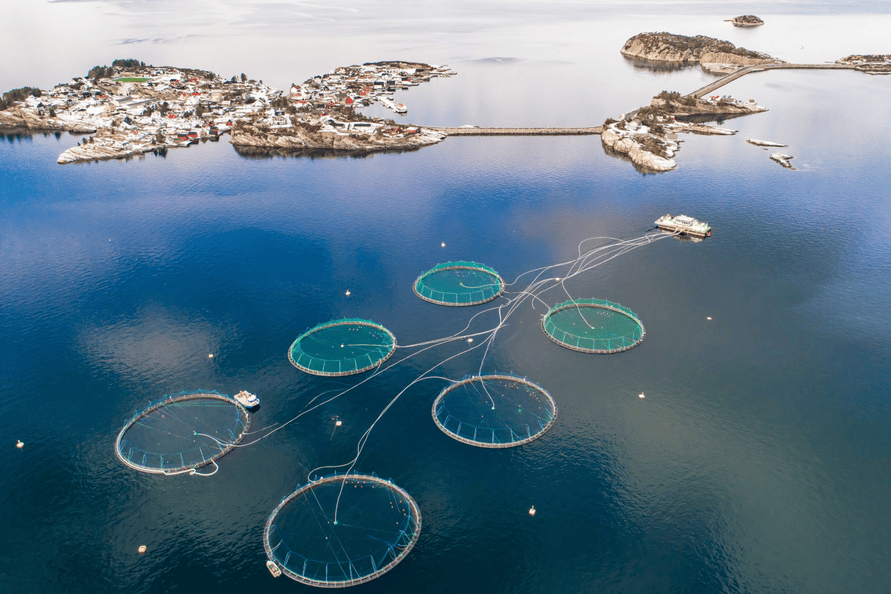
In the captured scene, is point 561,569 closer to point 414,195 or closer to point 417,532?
point 417,532

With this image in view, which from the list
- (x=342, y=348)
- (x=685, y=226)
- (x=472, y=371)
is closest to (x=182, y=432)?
(x=342, y=348)

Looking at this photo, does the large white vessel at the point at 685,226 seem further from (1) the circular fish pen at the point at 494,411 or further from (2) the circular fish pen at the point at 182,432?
(2) the circular fish pen at the point at 182,432

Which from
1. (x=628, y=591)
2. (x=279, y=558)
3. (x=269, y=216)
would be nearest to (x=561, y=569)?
(x=628, y=591)

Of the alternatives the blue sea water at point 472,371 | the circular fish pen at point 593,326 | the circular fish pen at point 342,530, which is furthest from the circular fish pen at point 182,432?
the circular fish pen at point 593,326

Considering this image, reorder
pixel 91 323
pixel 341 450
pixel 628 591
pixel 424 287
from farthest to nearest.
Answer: pixel 424 287 → pixel 91 323 → pixel 341 450 → pixel 628 591

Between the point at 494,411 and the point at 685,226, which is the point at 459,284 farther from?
the point at 685,226

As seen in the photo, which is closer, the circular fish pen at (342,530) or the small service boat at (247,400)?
the circular fish pen at (342,530)
